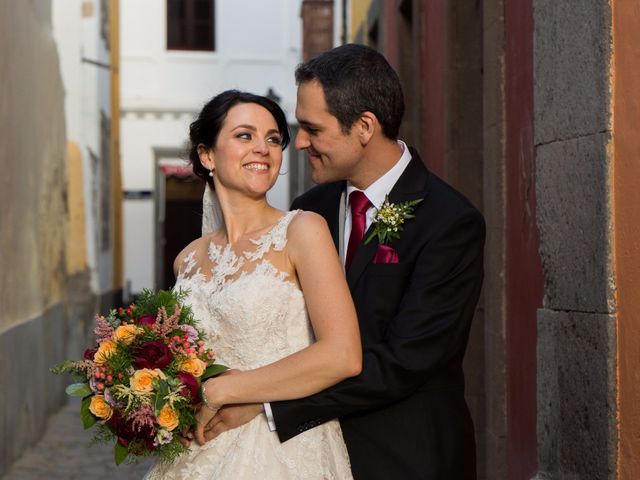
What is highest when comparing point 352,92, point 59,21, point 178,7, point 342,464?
point 178,7

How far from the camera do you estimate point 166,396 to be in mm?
3451

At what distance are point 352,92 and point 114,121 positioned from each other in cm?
2140

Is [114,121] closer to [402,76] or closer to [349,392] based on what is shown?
[402,76]

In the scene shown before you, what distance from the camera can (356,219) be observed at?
4.04m

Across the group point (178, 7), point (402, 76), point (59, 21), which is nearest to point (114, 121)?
point (178, 7)

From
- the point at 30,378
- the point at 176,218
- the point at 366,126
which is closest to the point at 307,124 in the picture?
the point at 366,126

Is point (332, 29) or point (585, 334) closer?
point (585, 334)

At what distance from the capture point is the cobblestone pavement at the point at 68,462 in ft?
31.9

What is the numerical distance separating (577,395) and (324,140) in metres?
1.29

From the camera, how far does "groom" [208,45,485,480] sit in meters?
3.59

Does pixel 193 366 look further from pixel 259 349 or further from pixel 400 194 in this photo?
pixel 400 194

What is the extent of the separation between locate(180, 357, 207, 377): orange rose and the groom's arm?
0.73ft

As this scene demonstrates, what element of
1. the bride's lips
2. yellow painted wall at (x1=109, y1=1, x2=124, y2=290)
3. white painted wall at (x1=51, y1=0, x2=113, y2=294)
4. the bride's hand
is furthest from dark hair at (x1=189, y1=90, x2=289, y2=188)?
yellow painted wall at (x1=109, y1=1, x2=124, y2=290)

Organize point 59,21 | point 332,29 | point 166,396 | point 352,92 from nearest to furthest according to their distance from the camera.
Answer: point 166,396 < point 352,92 < point 59,21 < point 332,29
